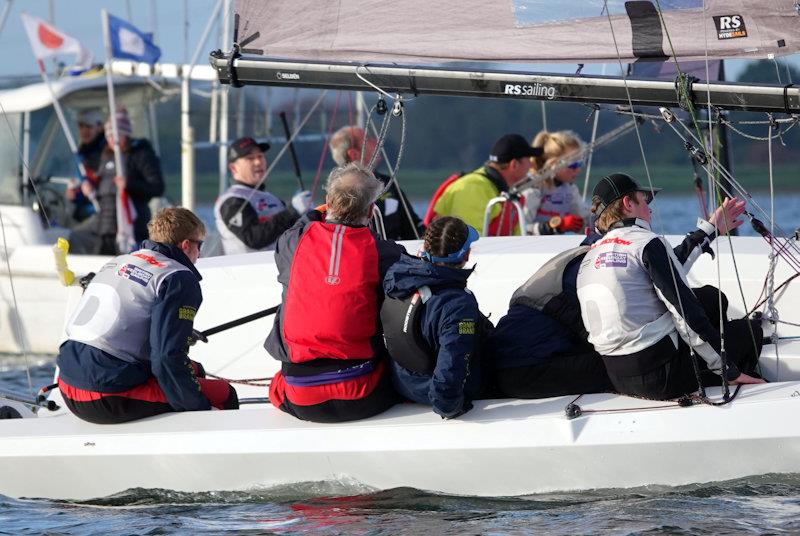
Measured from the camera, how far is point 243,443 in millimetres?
4309

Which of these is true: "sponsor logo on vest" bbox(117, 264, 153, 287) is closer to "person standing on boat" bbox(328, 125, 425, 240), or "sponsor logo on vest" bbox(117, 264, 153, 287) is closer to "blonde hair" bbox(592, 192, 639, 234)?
"blonde hair" bbox(592, 192, 639, 234)

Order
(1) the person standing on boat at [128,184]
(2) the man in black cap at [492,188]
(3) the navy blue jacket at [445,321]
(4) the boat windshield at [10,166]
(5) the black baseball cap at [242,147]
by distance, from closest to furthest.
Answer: (3) the navy blue jacket at [445,321]
(2) the man in black cap at [492,188]
(5) the black baseball cap at [242,147]
(1) the person standing on boat at [128,184]
(4) the boat windshield at [10,166]

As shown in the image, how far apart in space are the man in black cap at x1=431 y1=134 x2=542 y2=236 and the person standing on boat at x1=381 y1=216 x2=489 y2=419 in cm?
253

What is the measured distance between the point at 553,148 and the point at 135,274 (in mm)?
3453

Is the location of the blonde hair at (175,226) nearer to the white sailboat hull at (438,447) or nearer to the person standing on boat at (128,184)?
the white sailboat hull at (438,447)

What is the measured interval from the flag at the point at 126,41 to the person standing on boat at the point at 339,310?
6.72 m

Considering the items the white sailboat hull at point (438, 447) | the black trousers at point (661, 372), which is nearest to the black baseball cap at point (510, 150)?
the white sailboat hull at point (438, 447)

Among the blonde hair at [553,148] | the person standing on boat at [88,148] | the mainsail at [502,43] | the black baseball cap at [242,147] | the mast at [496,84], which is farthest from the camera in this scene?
the person standing on boat at [88,148]

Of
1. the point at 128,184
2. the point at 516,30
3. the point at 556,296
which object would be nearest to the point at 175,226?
the point at 556,296

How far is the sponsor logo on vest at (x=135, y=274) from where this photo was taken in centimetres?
439

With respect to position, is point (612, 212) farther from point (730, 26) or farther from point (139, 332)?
point (139, 332)

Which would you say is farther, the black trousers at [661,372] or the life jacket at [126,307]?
the life jacket at [126,307]

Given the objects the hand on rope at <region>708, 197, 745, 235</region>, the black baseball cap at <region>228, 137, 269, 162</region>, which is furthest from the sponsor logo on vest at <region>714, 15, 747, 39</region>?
the black baseball cap at <region>228, 137, 269, 162</region>

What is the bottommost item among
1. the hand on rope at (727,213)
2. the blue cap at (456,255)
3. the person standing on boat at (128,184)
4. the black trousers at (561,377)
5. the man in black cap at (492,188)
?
the person standing on boat at (128,184)
